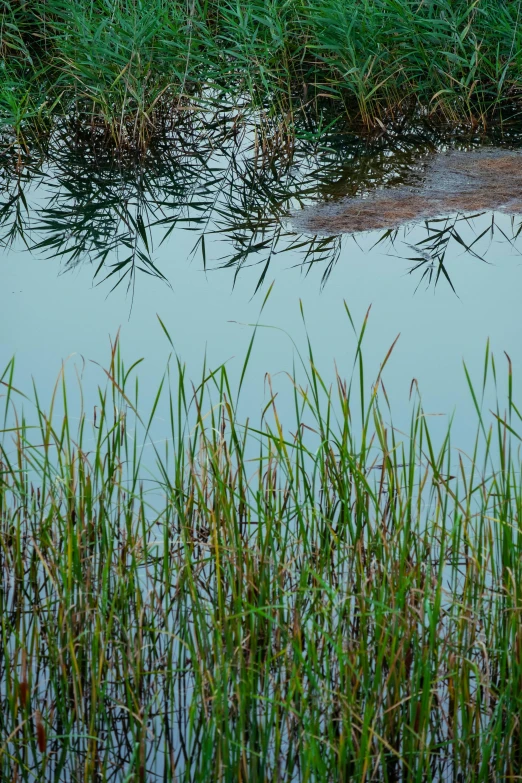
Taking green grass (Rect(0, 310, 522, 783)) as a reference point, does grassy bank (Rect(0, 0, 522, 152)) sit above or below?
above

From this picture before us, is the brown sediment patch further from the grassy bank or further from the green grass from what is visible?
the green grass

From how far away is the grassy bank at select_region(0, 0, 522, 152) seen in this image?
16.2 ft

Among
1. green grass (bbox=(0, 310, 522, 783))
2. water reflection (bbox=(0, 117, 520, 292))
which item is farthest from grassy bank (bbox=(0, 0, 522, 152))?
green grass (bbox=(0, 310, 522, 783))

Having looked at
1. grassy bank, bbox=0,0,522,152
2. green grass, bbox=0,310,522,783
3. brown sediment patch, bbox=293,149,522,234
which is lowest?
green grass, bbox=0,310,522,783

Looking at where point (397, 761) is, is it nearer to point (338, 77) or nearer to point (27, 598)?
point (27, 598)

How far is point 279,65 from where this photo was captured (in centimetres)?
553

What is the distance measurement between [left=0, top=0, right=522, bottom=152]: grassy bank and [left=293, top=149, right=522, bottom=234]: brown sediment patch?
1.68 feet

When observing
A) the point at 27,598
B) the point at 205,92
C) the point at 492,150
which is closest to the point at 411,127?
the point at 492,150

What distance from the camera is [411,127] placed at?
538 centimetres

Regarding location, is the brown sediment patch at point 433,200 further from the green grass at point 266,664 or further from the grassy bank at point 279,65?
the green grass at point 266,664

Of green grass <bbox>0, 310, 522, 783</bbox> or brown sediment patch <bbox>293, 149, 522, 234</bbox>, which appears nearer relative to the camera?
green grass <bbox>0, 310, 522, 783</bbox>

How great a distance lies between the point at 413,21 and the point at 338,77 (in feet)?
2.04

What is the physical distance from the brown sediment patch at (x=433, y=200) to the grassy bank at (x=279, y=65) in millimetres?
513

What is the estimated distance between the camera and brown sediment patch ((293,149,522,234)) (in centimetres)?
425
